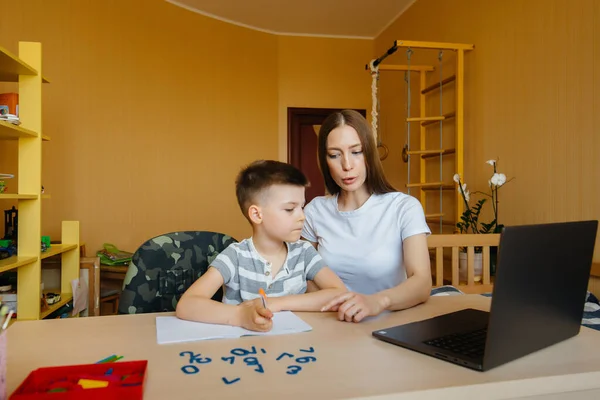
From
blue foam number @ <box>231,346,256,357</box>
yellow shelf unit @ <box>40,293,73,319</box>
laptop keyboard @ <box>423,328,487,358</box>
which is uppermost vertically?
laptop keyboard @ <box>423,328,487,358</box>

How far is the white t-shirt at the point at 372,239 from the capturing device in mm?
1473

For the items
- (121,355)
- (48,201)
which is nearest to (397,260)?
(121,355)

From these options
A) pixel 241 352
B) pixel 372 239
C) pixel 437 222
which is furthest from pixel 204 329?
pixel 437 222

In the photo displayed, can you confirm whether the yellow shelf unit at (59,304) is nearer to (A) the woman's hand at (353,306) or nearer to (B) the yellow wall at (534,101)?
(A) the woman's hand at (353,306)

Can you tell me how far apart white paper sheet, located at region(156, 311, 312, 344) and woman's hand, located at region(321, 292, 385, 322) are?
82mm

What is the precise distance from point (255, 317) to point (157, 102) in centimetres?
335

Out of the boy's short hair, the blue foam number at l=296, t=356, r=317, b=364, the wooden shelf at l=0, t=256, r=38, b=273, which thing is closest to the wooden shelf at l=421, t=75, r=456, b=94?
the boy's short hair

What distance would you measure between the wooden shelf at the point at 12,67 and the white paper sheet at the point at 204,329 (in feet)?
4.91

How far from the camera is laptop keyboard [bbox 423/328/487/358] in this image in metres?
0.80

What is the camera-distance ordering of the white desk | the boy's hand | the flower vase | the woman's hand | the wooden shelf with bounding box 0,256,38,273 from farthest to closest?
1. the flower vase
2. the wooden shelf with bounding box 0,256,38,273
3. the woman's hand
4. the boy's hand
5. the white desk

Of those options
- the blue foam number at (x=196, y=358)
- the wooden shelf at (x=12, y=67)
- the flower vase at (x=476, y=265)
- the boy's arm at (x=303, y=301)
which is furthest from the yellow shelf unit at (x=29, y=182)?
the flower vase at (x=476, y=265)

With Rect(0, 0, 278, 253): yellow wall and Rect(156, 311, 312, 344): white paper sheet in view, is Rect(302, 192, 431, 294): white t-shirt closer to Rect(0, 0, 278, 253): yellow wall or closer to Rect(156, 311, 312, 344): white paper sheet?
Rect(156, 311, 312, 344): white paper sheet

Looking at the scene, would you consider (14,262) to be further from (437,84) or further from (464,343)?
(437,84)

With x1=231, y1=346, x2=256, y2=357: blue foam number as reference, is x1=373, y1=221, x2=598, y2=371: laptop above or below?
above
